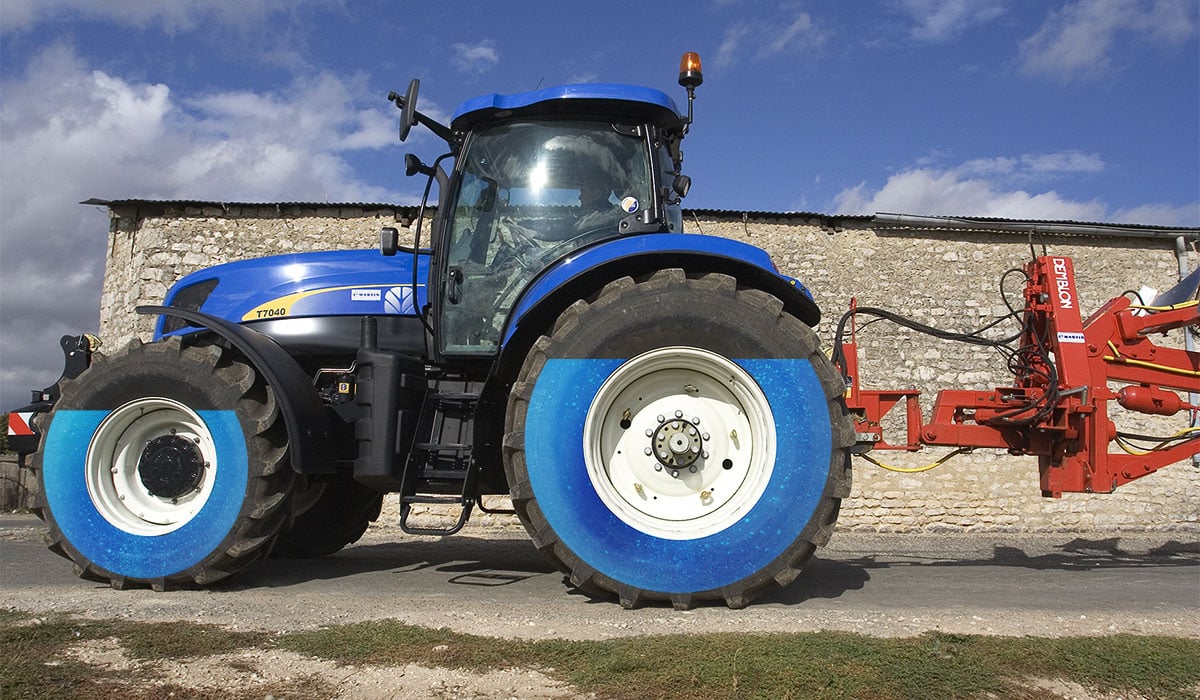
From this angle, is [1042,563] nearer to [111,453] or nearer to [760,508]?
[760,508]

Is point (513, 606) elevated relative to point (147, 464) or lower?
lower

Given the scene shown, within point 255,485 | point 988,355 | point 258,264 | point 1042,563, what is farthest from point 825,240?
point 255,485

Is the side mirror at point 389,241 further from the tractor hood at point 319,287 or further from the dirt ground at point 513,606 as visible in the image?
the dirt ground at point 513,606

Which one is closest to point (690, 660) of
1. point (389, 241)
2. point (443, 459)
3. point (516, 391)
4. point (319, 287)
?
point (516, 391)

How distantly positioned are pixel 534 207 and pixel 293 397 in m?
1.53

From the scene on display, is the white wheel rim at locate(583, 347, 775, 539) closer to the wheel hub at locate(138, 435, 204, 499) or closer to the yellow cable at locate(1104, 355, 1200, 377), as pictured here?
the wheel hub at locate(138, 435, 204, 499)

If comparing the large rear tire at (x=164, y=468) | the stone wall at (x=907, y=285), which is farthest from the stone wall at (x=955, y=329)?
the large rear tire at (x=164, y=468)

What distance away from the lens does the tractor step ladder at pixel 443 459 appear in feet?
12.7

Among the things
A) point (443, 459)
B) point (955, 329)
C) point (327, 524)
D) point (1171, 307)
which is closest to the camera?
point (443, 459)

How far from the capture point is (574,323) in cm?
358

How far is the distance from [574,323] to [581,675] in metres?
1.60

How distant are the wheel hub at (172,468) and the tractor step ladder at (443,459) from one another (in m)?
1.05

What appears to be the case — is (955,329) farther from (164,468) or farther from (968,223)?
(164,468)

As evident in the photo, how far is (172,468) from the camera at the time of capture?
3969mm
